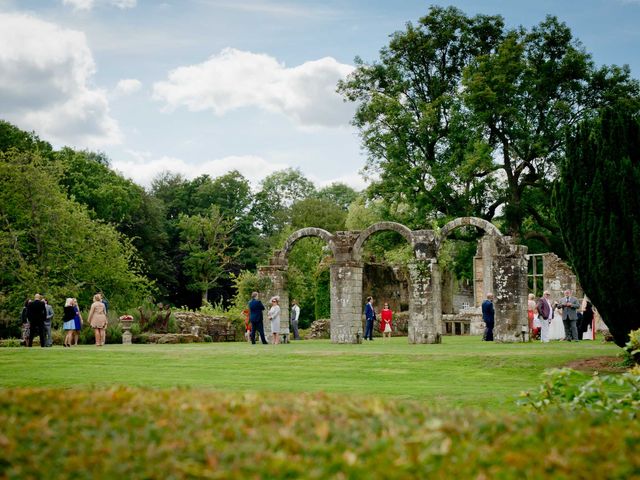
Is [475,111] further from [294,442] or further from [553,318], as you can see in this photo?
[294,442]

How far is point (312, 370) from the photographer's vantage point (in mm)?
16203

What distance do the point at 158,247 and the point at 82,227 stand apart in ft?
68.9

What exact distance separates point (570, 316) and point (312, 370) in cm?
1310

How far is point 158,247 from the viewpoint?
5388 centimetres

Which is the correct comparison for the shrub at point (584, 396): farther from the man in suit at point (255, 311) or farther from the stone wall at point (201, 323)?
the stone wall at point (201, 323)

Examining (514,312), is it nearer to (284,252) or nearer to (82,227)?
(284,252)

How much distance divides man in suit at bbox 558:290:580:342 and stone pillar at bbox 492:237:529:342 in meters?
1.99

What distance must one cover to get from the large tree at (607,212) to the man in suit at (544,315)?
9987mm

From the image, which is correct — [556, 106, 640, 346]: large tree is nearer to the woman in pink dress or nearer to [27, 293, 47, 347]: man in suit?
the woman in pink dress

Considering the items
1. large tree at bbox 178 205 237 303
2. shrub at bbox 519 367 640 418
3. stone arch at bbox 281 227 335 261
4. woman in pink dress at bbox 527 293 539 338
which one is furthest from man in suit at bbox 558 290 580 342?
large tree at bbox 178 205 237 303

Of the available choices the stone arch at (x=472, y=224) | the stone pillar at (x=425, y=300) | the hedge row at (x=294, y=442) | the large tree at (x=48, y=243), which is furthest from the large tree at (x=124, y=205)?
the hedge row at (x=294, y=442)

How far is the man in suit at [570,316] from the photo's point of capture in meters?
25.5

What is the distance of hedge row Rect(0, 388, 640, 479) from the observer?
12.0 ft

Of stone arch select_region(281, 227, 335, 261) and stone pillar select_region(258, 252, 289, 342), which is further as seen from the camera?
stone pillar select_region(258, 252, 289, 342)
